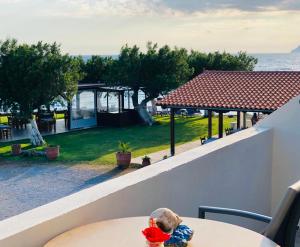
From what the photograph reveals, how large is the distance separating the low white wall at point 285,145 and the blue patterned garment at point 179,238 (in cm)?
331

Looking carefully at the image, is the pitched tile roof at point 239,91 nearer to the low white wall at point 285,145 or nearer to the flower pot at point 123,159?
the flower pot at point 123,159

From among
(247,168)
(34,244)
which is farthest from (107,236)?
(247,168)

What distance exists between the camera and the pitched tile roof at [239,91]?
16.8 meters

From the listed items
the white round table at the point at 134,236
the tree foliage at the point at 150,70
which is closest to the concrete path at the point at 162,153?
the tree foliage at the point at 150,70

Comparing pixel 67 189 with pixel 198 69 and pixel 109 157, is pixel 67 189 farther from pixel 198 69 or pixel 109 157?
pixel 198 69

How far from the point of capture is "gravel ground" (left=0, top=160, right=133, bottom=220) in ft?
39.3

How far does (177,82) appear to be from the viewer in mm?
26344

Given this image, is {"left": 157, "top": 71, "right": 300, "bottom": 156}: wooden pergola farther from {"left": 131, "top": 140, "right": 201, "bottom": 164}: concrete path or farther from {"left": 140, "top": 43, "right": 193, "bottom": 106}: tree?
{"left": 140, "top": 43, "right": 193, "bottom": 106}: tree

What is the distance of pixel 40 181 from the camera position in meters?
14.2

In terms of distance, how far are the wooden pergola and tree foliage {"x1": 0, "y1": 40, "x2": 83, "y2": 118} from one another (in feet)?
16.2

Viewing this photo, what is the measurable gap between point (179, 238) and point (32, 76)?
18.3m

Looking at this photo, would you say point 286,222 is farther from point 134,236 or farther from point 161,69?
point 161,69

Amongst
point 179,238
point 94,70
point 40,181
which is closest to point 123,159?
point 40,181

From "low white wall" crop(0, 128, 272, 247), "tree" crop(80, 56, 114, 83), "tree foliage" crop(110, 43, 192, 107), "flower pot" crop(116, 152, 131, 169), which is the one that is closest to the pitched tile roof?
"flower pot" crop(116, 152, 131, 169)
